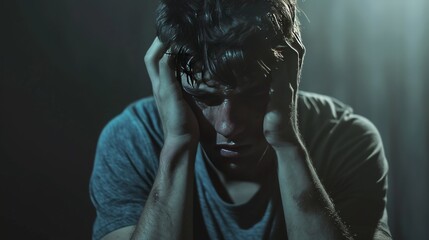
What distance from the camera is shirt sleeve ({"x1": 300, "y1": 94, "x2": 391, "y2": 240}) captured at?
36.6 inches

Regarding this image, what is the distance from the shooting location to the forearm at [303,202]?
851mm

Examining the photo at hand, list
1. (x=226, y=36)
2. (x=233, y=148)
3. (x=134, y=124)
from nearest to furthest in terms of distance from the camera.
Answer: (x=226, y=36), (x=233, y=148), (x=134, y=124)

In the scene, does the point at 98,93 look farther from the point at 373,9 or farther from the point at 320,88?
the point at 373,9

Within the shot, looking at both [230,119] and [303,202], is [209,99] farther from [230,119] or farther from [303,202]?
[303,202]

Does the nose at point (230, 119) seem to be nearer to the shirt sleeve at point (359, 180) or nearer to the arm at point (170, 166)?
the arm at point (170, 166)

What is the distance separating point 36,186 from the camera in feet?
3.41

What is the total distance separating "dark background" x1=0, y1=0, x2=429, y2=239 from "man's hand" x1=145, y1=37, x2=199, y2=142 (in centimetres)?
21

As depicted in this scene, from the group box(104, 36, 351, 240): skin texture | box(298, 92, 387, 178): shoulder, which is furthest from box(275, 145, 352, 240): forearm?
box(298, 92, 387, 178): shoulder

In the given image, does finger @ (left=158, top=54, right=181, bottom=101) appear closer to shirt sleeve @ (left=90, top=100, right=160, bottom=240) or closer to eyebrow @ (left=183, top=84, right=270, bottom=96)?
eyebrow @ (left=183, top=84, right=270, bottom=96)

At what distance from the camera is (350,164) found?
38.4 inches

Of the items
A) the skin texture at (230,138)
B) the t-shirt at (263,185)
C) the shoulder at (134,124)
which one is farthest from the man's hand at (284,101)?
the shoulder at (134,124)

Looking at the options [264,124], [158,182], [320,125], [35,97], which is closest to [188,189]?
[158,182]

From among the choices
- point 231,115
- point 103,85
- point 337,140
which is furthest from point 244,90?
point 103,85

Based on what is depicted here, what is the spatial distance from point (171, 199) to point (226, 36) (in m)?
0.29
